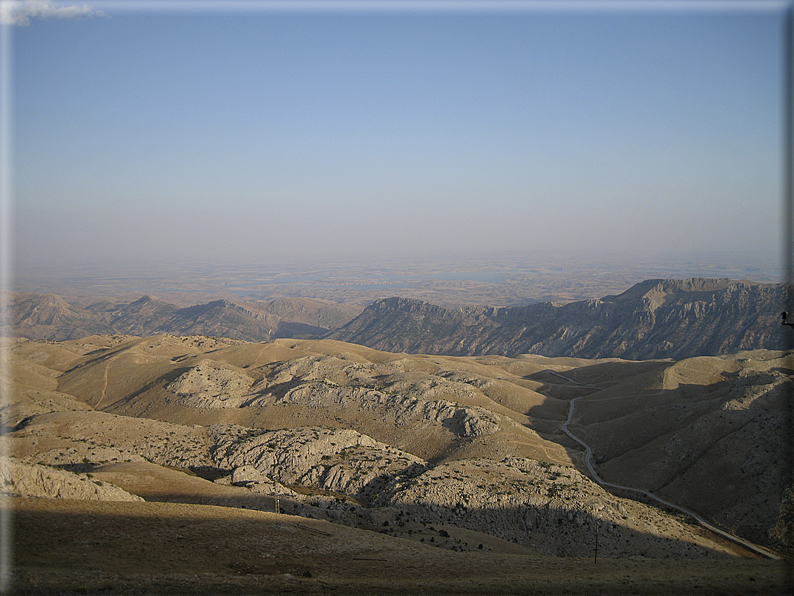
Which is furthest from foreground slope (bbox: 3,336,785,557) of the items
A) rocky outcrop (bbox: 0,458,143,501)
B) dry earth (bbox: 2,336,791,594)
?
rocky outcrop (bbox: 0,458,143,501)

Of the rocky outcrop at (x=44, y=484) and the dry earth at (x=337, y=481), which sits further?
the rocky outcrop at (x=44, y=484)

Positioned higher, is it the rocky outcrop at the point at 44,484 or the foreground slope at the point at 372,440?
the rocky outcrop at the point at 44,484

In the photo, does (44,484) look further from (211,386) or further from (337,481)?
(211,386)

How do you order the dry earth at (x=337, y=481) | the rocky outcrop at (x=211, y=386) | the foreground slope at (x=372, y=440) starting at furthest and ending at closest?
the rocky outcrop at (x=211, y=386), the foreground slope at (x=372, y=440), the dry earth at (x=337, y=481)

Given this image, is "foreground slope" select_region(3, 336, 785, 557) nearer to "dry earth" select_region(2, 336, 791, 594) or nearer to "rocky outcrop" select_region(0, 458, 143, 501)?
"dry earth" select_region(2, 336, 791, 594)

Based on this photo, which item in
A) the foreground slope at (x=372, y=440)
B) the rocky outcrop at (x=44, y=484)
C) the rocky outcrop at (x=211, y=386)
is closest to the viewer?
the rocky outcrop at (x=44, y=484)

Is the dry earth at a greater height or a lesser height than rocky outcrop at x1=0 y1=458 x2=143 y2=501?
lesser

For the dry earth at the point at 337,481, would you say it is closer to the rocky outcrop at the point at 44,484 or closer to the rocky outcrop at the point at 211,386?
the rocky outcrop at the point at 44,484

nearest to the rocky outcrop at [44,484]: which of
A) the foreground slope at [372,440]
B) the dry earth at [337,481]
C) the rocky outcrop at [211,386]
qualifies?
the dry earth at [337,481]

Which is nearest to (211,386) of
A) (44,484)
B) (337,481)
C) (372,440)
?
(372,440)

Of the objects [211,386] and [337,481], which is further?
[211,386]

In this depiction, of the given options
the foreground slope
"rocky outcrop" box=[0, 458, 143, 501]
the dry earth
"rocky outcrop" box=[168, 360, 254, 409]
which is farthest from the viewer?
"rocky outcrop" box=[168, 360, 254, 409]

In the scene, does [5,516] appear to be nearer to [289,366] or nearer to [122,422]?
[122,422]

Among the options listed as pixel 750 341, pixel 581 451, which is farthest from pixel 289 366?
pixel 750 341
